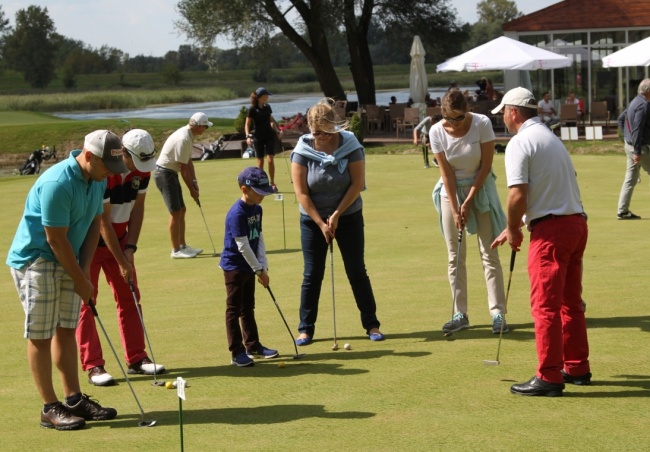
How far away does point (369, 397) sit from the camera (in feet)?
22.9

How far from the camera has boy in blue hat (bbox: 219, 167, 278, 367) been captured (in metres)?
7.93

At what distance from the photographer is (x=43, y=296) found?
21.3 feet

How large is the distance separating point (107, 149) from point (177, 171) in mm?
7590

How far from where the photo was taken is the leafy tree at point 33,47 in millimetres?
131625

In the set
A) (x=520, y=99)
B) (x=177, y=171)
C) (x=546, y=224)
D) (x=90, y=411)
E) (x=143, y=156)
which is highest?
(x=520, y=99)

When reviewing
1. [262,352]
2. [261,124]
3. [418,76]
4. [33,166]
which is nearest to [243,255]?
[262,352]

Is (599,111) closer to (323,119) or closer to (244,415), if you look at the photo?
(323,119)

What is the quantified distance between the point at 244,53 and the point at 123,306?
37486 mm

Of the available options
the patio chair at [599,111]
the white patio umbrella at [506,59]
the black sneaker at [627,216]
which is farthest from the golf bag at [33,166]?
the black sneaker at [627,216]

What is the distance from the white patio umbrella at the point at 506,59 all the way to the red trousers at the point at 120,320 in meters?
22.4

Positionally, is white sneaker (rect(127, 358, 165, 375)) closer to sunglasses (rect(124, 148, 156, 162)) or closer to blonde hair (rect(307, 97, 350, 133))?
sunglasses (rect(124, 148, 156, 162))

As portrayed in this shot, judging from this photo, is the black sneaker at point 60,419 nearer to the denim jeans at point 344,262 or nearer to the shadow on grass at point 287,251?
the denim jeans at point 344,262

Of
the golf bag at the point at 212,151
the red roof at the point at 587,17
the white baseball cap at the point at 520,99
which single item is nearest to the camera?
the white baseball cap at the point at 520,99

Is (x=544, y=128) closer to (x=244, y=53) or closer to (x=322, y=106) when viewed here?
(x=322, y=106)
